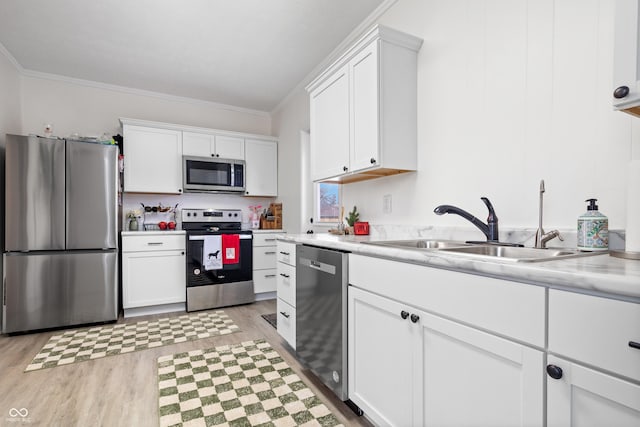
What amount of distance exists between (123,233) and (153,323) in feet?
3.07

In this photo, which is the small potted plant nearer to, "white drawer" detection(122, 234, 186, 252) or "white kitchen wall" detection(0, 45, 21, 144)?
"white drawer" detection(122, 234, 186, 252)

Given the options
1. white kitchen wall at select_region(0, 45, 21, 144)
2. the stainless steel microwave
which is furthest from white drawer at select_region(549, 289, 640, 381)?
white kitchen wall at select_region(0, 45, 21, 144)

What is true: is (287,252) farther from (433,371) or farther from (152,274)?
(152,274)

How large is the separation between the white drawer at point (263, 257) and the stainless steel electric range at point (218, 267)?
0.09 m

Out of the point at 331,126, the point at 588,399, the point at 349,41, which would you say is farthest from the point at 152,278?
the point at 588,399

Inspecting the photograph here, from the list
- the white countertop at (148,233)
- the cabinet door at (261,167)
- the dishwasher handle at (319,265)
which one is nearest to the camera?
the dishwasher handle at (319,265)

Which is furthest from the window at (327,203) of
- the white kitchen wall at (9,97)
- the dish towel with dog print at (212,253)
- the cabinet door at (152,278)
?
the white kitchen wall at (9,97)

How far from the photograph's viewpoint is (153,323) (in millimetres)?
3053

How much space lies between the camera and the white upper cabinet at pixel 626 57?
2.84 feet

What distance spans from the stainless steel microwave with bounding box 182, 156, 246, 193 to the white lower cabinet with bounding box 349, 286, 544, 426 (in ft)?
9.26

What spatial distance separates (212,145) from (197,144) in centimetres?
17

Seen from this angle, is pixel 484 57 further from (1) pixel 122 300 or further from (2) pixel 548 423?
(1) pixel 122 300

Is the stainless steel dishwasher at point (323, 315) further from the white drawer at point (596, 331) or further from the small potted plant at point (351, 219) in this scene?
the white drawer at point (596, 331)

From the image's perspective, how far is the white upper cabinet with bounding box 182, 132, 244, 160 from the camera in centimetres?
380
